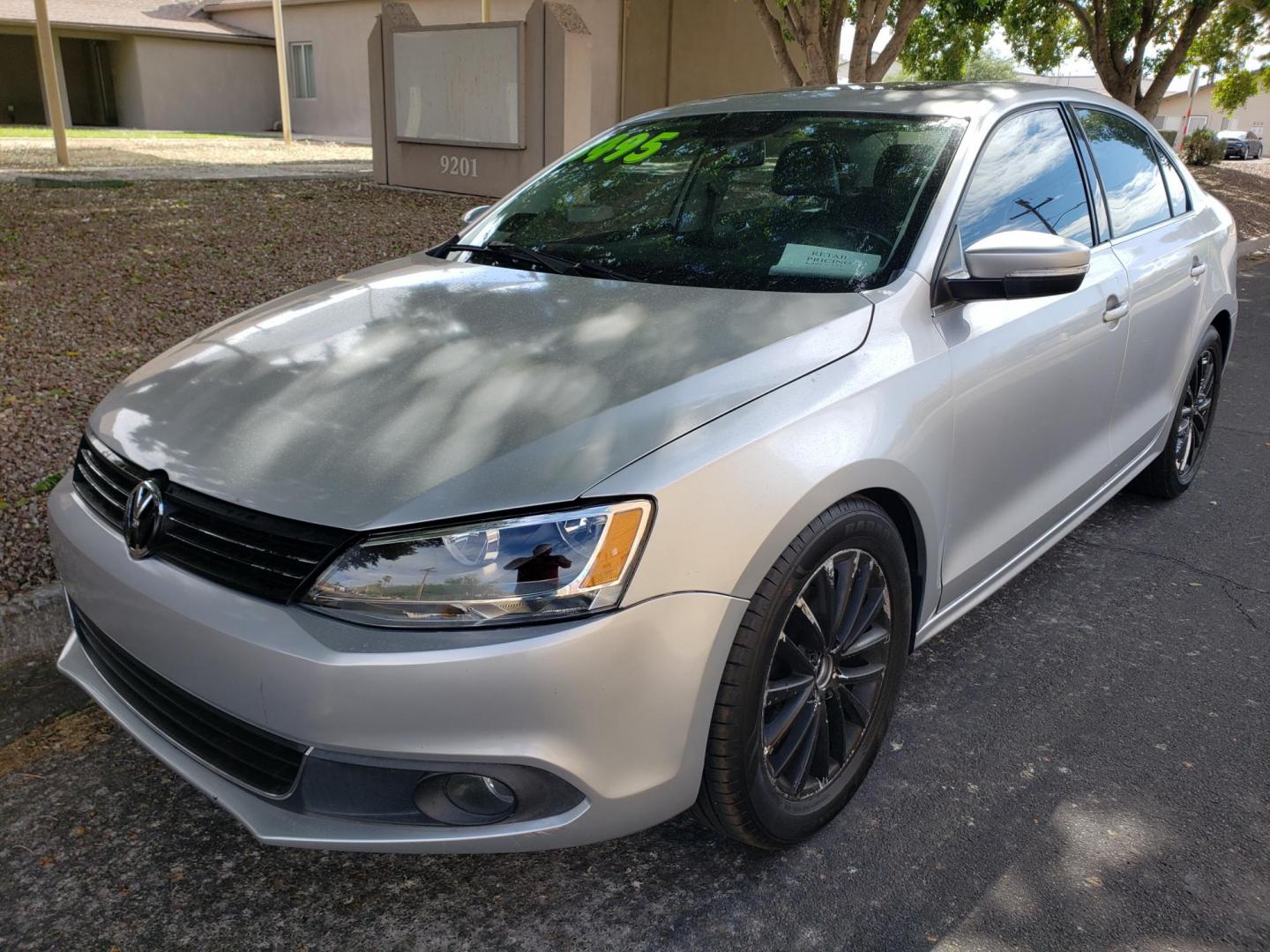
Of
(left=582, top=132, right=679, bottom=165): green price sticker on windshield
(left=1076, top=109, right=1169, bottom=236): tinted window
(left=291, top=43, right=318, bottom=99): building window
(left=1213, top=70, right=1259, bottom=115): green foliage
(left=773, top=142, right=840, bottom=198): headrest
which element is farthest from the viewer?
(left=291, top=43, right=318, bottom=99): building window

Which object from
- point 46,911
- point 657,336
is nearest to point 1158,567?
point 657,336

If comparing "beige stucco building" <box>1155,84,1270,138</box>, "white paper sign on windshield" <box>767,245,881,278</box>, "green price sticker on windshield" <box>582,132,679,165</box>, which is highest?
"green price sticker on windshield" <box>582,132,679,165</box>

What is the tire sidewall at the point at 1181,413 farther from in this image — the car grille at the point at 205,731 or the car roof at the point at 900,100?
the car grille at the point at 205,731

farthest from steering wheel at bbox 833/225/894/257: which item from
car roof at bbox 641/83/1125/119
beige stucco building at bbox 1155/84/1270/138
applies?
beige stucco building at bbox 1155/84/1270/138

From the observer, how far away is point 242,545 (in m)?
2.03

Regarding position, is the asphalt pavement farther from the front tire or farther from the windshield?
the windshield

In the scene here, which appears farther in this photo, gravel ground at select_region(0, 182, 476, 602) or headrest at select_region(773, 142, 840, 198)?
gravel ground at select_region(0, 182, 476, 602)

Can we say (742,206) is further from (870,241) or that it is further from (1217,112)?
(1217,112)

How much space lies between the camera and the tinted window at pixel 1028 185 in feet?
9.80

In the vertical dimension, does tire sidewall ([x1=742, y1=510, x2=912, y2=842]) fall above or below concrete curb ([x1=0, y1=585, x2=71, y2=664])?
above

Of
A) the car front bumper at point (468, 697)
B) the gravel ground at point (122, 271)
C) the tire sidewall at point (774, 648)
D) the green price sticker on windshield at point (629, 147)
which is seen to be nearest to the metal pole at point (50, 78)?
the gravel ground at point (122, 271)

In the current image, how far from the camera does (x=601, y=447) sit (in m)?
2.00

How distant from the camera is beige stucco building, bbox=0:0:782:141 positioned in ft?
65.4

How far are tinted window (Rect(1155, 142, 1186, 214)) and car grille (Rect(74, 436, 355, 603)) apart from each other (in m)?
3.74
